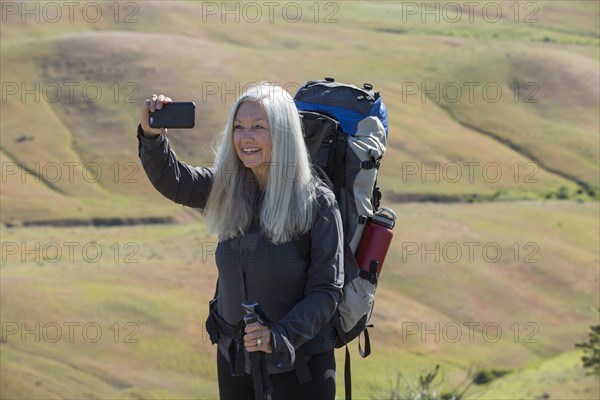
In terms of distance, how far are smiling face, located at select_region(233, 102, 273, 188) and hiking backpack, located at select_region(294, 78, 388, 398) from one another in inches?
13.6

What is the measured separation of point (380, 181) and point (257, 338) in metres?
47.8

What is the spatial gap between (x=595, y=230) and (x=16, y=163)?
2846 cm

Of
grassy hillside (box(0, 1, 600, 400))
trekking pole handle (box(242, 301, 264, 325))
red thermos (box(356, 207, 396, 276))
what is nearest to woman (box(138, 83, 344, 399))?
trekking pole handle (box(242, 301, 264, 325))

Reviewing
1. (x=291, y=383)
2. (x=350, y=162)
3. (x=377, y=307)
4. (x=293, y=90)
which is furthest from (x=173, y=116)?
(x=293, y=90)

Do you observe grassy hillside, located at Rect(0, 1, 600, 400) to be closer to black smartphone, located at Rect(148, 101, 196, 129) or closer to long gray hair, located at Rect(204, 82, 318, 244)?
long gray hair, located at Rect(204, 82, 318, 244)

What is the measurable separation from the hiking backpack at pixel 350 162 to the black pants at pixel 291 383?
6.3 inches

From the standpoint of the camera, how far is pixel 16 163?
53.8 m

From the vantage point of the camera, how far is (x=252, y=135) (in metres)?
4.50

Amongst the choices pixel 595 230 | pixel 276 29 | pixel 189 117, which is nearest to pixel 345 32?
pixel 276 29

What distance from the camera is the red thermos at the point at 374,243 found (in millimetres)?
4715

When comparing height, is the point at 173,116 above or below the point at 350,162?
above

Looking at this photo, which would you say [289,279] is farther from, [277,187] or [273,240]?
[277,187]

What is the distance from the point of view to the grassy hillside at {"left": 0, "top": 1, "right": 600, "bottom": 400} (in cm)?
2598

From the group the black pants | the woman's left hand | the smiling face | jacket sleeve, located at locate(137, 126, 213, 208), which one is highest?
the smiling face
